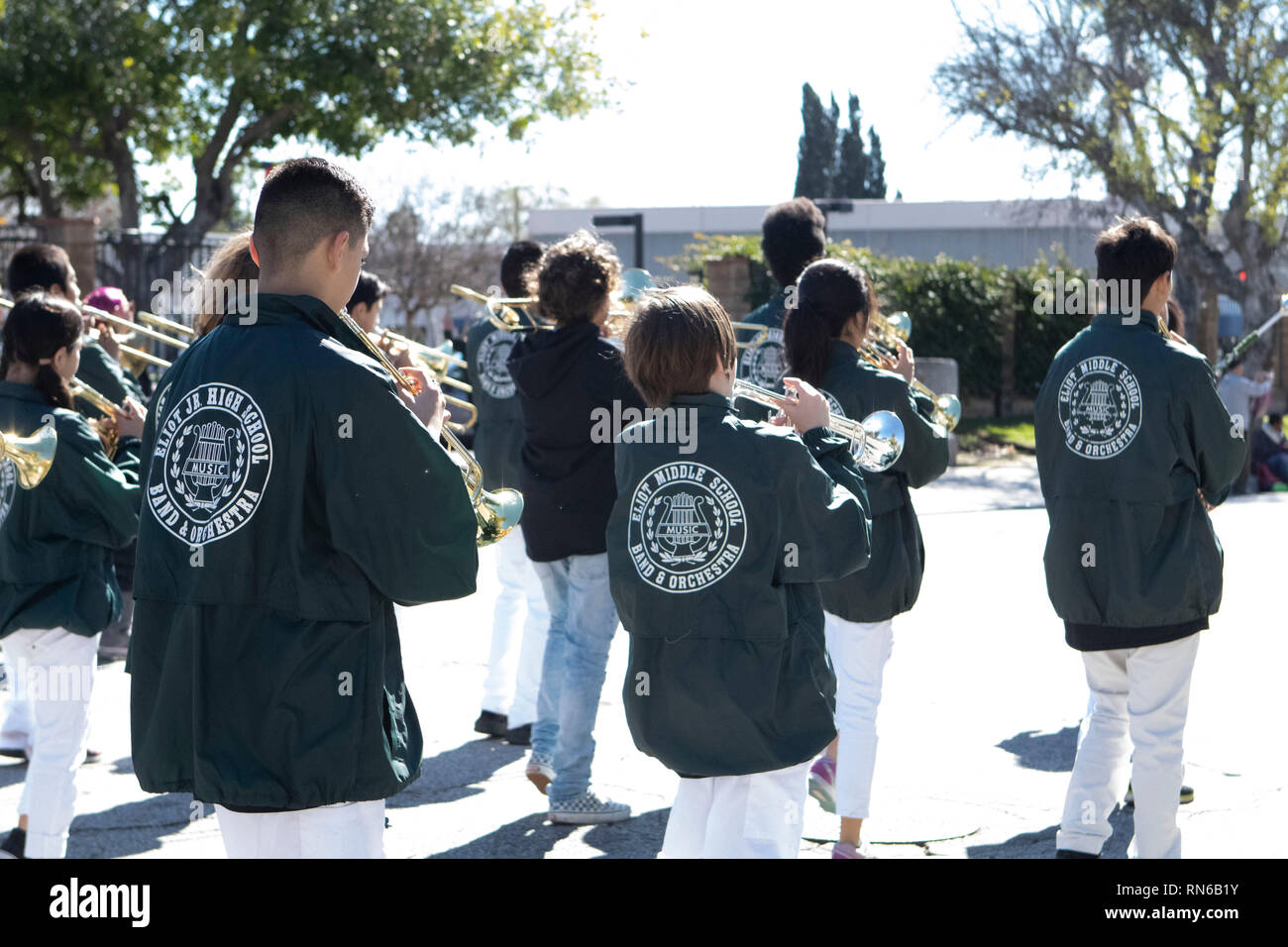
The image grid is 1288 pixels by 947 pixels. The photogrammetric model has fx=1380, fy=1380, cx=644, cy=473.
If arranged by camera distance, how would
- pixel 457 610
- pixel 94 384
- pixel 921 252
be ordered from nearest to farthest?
pixel 94 384, pixel 457 610, pixel 921 252

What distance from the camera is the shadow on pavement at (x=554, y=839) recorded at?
425 cm

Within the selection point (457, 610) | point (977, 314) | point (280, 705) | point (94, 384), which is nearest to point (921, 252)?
point (977, 314)

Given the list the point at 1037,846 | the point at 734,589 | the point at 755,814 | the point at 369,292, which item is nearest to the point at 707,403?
the point at 734,589

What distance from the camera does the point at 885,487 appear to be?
410 cm

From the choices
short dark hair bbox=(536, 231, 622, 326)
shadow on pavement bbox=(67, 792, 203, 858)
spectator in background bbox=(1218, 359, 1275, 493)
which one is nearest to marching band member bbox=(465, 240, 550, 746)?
short dark hair bbox=(536, 231, 622, 326)

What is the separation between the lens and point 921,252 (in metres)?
37.0

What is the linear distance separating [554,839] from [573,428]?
1.34 m

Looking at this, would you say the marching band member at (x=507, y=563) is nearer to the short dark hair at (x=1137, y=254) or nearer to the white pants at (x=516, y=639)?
the white pants at (x=516, y=639)

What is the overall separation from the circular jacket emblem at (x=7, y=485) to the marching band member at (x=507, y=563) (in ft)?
6.47

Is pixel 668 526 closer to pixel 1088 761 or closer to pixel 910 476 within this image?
pixel 910 476

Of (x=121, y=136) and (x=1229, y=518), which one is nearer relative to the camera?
(x=1229, y=518)

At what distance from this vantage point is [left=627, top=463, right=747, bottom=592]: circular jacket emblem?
295 cm

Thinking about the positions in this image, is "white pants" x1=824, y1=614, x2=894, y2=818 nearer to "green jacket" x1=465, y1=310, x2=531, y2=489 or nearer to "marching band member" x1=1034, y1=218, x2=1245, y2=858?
"marching band member" x1=1034, y1=218, x2=1245, y2=858
